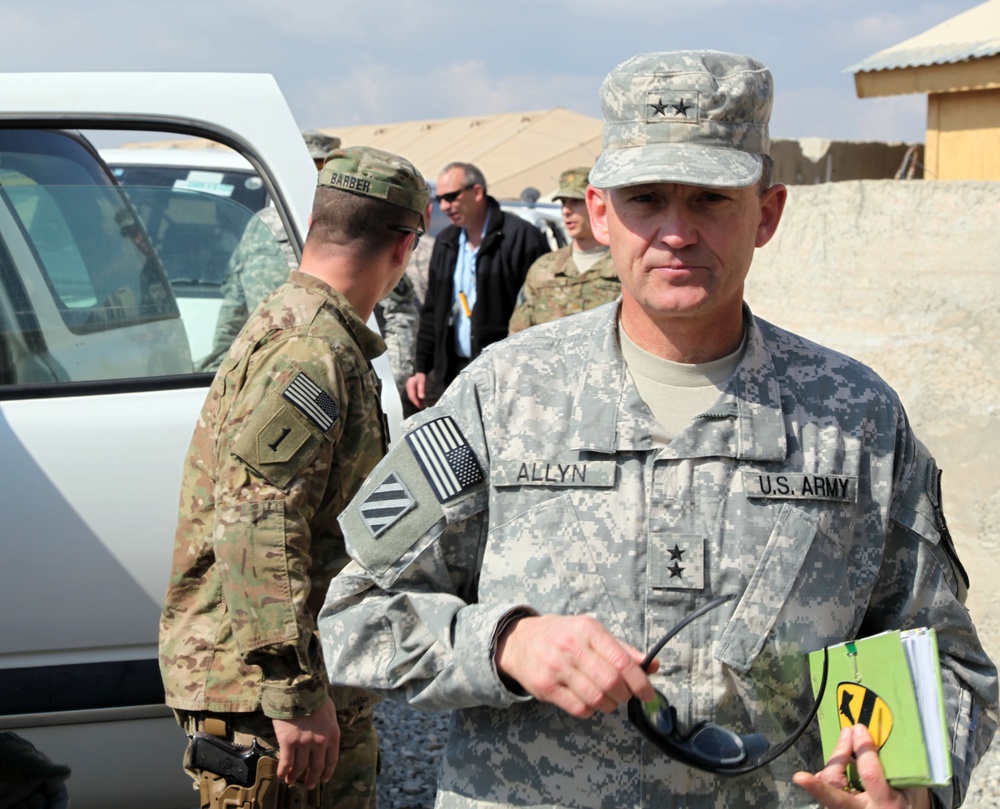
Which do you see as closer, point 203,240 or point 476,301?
point 203,240

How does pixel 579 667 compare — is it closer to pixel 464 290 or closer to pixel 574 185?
pixel 574 185

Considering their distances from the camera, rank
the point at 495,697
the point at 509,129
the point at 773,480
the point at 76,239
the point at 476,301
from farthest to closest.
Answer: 1. the point at 509,129
2. the point at 476,301
3. the point at 76,239
4. the point at 773,480
5. the point at 495,697

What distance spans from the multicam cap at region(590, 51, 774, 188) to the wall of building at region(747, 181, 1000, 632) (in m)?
4.60

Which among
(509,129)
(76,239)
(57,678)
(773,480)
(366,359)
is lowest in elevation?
(57,678)

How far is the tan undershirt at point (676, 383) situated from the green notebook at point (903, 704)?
1.23 feet

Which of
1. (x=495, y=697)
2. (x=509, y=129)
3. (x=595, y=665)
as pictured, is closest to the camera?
(x=595, y=665)

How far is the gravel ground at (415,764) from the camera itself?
142 inches

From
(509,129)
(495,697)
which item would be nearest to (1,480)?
(495,697)

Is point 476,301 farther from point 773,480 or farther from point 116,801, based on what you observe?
point 773,480

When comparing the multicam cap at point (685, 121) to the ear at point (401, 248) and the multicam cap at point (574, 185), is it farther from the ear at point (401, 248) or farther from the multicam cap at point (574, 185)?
the multicam cap at point (574, 185)

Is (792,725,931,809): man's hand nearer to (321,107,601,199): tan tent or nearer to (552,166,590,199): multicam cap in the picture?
(552,166,590,199): multicam cap

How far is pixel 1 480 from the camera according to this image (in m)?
2.63

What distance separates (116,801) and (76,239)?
1.38 m

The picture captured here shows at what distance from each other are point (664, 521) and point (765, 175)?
502mm
